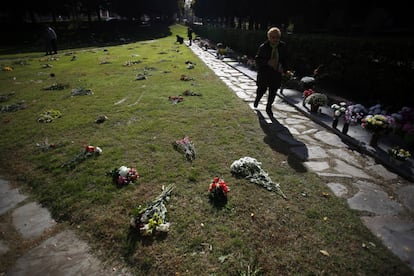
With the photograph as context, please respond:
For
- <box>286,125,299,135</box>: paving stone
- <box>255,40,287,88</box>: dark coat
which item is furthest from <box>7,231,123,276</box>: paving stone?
<box>255,40,287,88</box>: dark coat

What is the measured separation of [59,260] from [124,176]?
1.37 m

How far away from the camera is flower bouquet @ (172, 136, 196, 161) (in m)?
4.36

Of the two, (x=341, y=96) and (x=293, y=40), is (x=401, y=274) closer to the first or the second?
(x=341, y=96)

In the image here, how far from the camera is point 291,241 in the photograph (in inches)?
104

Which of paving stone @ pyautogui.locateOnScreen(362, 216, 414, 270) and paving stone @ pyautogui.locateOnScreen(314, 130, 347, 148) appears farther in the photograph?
paving stone @ pyautogui.locateOnScreen(314, 130, 347, 148)

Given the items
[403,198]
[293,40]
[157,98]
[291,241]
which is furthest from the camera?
[293,40]

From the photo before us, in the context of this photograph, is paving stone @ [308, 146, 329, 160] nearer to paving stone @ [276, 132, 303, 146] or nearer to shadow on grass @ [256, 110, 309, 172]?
shadow on grass @ [256, 110, 309, 172]

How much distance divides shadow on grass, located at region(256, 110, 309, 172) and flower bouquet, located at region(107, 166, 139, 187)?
258 cm

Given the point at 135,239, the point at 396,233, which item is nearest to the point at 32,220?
the point at 135,239

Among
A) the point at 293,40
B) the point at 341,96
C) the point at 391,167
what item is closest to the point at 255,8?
the point at 293,40

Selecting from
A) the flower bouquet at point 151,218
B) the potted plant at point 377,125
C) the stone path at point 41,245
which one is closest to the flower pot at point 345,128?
the potted plant at point 377,125

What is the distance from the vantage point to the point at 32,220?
3025mm

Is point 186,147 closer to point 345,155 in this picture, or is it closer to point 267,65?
point 345,155

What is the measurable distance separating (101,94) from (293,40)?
28.1 feet
